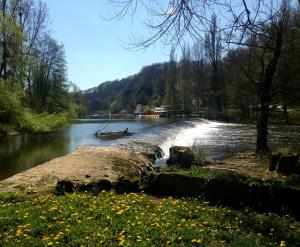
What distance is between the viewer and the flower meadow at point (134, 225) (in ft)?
20.4

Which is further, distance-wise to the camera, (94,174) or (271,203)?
(94,174)

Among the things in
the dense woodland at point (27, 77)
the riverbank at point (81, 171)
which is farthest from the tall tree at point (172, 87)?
the riverbank at point (81, 171)

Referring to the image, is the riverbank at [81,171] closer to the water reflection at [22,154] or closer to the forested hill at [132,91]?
the water reflection at [22,154]

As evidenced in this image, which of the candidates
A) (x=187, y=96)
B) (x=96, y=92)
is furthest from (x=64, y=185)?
(x=96, y=92)

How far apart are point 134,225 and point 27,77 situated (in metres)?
45.3

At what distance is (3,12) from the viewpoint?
3791cm

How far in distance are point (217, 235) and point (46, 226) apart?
2.81m

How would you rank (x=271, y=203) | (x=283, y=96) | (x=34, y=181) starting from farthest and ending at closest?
(x=283, y=96) → (x=34, y=181) → (x=271, y=203)

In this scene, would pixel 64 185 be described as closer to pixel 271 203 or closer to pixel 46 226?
pixel 46 226

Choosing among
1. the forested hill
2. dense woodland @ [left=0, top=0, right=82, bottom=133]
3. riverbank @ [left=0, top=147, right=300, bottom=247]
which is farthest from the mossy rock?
the forested hill

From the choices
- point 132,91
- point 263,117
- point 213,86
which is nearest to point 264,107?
point 263,117

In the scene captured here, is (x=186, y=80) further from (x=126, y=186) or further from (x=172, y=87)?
(x=126, y=186)

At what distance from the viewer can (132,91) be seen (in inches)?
5920

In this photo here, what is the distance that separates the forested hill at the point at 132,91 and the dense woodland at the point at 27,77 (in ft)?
185
